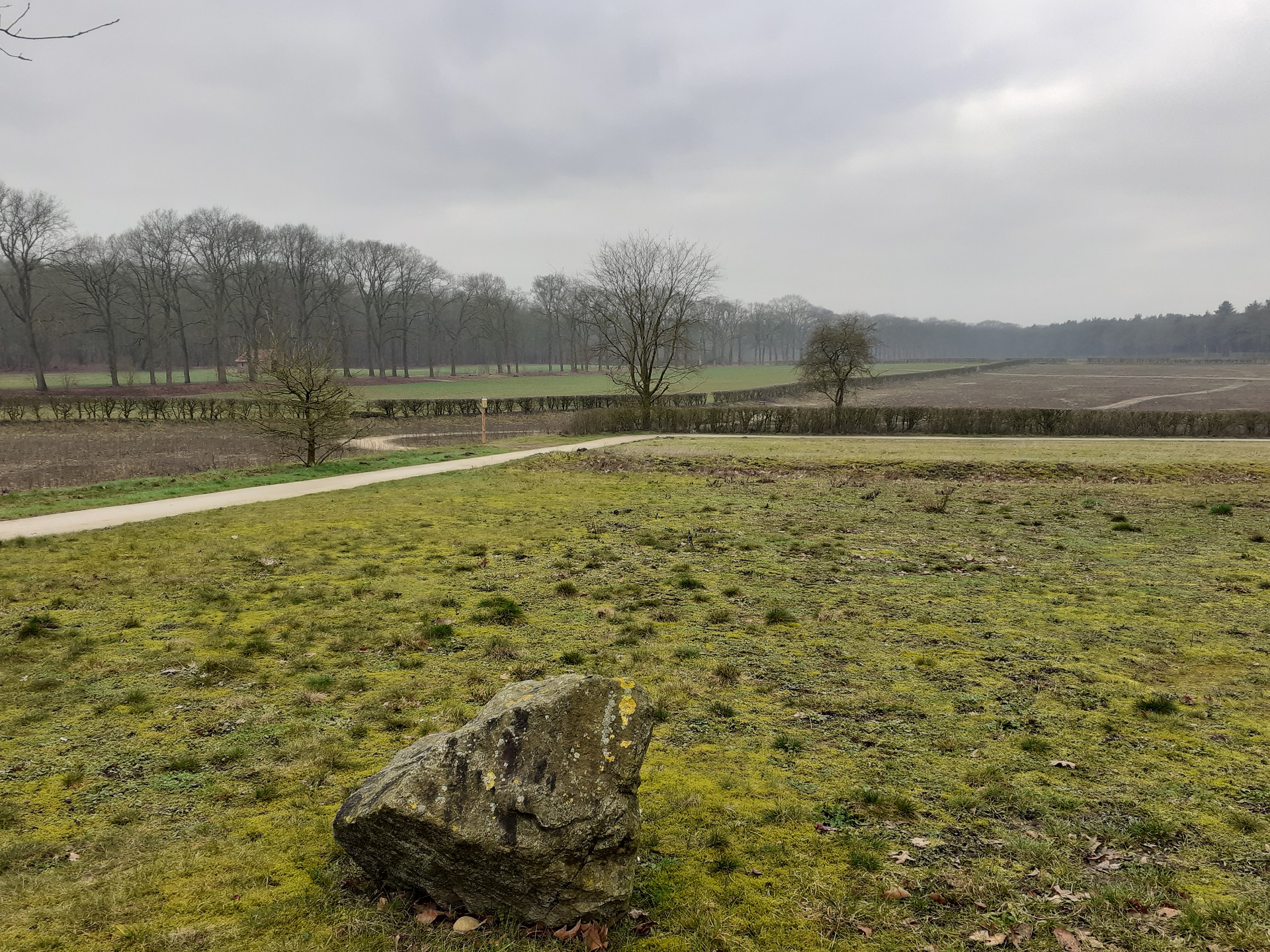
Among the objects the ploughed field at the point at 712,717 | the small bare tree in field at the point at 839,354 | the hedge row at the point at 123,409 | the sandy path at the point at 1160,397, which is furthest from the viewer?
the sandy path at the point at 1160,397

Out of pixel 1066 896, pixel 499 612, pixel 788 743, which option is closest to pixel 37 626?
pixel 499 612

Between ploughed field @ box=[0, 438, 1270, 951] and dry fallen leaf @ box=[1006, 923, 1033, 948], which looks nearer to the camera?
dry fallen leaf @ box=[1006, 923, 1033, 948]

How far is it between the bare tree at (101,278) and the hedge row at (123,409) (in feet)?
73.4

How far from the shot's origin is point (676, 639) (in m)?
7.21

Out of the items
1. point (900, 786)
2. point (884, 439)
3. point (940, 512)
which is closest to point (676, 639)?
point (900, 786)

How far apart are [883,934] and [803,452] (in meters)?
24.4

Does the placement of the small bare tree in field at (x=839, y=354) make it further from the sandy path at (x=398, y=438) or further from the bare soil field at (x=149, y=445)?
the sandy path at (x=398, y=438)

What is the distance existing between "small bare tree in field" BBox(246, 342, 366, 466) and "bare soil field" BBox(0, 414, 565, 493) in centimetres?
282

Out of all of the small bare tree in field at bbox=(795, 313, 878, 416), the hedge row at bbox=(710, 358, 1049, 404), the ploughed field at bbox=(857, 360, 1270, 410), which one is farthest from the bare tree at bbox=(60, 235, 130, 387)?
the ploughed field at bbox=(857, 360, 1270, 410)

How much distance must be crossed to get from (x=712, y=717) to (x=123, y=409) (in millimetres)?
43502

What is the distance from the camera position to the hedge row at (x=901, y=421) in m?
34.1

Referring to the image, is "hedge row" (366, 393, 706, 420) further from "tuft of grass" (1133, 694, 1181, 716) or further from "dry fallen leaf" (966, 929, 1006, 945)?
"dry fallen leaf" (966, 929, 1006, 945)

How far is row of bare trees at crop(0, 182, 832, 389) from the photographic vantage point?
199 feet

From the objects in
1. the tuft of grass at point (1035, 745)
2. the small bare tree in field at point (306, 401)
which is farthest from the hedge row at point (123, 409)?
the tuft of grass at point (1035, 745)
